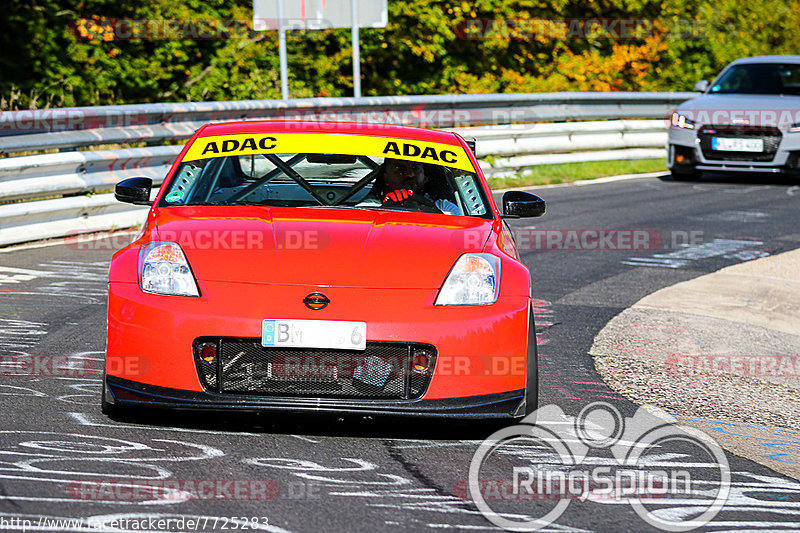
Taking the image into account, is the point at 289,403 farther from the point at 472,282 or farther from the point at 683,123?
the point at 683,123

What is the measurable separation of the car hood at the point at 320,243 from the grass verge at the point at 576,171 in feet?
34.4

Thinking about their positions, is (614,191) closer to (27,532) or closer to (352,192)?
(352,192)

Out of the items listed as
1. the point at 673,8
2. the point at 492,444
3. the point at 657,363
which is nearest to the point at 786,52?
the point at 673,8

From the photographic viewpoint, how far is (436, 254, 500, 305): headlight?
521 cm

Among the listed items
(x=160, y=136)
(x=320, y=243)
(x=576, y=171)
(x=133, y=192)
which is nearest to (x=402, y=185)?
Answer: (x=320, y=243)

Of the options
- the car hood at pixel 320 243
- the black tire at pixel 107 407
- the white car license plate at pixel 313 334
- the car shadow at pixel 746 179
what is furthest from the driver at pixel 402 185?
the car shadow at pixel 746 179

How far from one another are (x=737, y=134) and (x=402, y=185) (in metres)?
11.6

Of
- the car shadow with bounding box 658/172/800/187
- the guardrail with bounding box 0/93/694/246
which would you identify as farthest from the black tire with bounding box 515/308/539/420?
the car shadow with bounding box 658/172/800/187

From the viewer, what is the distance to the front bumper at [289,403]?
4.94 meters

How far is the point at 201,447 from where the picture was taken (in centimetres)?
494

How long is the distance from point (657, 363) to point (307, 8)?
13.2 m

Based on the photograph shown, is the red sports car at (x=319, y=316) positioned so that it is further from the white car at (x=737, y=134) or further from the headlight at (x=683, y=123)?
the headlight at (x=683, y=123)

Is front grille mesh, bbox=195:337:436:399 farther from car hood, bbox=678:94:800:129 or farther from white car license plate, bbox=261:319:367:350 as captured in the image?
car hood, bbox=678:94:800:129

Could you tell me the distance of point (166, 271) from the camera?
523 cm
